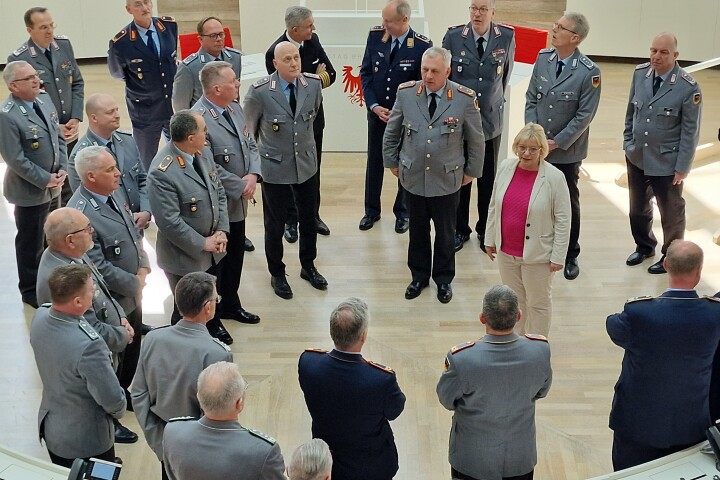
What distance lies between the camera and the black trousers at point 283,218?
618cm

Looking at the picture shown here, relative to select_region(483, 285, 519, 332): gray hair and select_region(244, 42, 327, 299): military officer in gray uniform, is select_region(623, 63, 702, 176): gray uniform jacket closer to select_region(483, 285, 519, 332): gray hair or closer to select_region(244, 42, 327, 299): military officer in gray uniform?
select_region(244, 42, 327, 299): military officer in gray uniform

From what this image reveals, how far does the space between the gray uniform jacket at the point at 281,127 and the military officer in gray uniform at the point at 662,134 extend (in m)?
2.37

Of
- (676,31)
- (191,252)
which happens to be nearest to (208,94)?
(191,252)

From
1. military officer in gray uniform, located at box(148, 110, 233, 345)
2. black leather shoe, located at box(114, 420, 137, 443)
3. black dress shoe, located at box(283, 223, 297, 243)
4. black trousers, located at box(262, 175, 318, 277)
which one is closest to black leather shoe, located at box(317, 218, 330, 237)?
black dress shoe, located at box(283, 223, 297, 243)

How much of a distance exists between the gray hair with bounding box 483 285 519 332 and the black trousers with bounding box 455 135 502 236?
3400 millimetres

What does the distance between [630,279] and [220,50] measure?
3.54 meters

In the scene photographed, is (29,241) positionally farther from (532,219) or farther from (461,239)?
(532,219)

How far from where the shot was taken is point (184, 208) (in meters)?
5.05

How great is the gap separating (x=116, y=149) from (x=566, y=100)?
311cm

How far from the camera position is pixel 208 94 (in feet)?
18.0

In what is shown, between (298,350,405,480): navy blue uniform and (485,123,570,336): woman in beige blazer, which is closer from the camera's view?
(298,350,405,480): navy blue uniform

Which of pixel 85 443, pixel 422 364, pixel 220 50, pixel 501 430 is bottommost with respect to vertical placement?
pixel 422 364

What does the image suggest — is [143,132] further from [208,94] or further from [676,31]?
[676,31]

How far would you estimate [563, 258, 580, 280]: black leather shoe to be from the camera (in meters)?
6.55
